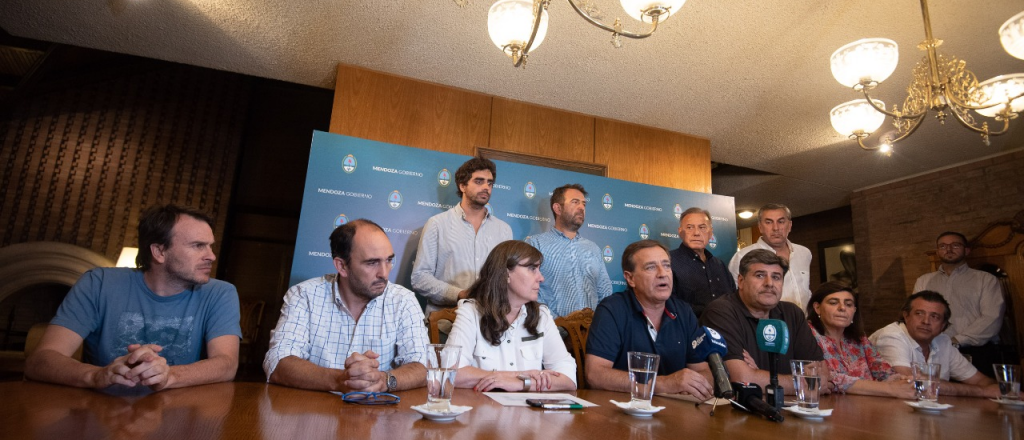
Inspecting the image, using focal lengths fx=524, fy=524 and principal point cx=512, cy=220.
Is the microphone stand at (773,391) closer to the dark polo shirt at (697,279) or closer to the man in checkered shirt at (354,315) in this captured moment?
the man in checkered shirt at (354,315)

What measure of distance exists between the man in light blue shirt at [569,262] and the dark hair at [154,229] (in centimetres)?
223

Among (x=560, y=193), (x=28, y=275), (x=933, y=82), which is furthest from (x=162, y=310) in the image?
(x=28, y=275)

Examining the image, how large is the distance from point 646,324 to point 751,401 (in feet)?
3.00

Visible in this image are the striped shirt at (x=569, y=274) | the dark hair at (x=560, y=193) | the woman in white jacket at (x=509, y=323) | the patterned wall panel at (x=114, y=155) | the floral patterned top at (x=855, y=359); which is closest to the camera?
the woman in white jacket at (x=509, y=323)

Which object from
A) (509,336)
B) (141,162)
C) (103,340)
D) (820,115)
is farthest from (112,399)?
(141,162)

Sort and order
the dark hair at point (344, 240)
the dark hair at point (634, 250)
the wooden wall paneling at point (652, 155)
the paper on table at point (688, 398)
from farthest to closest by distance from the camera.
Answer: the wooden wall paneling at point (652, 155), the dark hair at point (634, 250), the dark hair at point (344, 240), the paper on table at point (688, 398)

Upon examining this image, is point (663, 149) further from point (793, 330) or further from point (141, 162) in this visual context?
point (141, 162)

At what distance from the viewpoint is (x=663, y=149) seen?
16.7 ft

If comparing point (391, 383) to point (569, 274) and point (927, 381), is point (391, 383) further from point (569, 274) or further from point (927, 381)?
point (569, 274)

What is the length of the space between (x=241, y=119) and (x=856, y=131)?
6.92 meters

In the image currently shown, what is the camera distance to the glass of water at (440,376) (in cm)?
113

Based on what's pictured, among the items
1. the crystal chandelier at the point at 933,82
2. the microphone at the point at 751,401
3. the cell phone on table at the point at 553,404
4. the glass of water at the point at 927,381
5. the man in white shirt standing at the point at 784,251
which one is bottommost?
the cell phone on table at the point at 553,404

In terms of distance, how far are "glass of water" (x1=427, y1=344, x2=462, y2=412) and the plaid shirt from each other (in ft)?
2.56

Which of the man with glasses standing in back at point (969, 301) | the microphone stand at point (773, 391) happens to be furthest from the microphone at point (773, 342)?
the man with glasses standing in back at point (969, 301)
